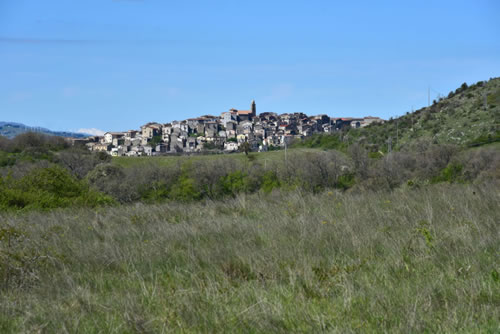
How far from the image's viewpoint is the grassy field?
2.98 m

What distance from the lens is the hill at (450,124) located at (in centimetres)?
4919

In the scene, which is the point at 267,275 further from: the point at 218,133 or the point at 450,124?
the point at 218,133

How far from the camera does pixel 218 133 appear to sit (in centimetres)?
13650

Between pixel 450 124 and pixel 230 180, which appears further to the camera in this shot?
pixel 450 124

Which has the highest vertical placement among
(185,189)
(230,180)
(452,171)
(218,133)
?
(218,133)

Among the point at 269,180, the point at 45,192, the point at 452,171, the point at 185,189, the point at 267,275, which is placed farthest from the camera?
the point at 185,189

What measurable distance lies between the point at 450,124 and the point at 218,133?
87.2 metres

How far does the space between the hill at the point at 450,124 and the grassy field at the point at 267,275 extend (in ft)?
144

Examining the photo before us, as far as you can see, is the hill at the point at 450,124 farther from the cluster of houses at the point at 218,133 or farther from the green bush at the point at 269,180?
the cluster of houses at the point at 218,133

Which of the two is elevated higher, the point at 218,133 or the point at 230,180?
the point at 218,133

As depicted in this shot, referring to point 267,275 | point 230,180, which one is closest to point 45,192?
point 267,275

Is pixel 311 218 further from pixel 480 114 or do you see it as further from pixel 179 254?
pixel 480 114

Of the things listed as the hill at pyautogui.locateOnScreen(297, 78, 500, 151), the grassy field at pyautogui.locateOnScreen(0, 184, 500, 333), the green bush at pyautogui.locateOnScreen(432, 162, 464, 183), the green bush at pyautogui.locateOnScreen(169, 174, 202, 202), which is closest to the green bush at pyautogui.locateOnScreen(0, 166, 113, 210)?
the grassy field at pyautogui.locateOnScreen(0, 184, 500, 333)

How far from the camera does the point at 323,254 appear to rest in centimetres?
457
